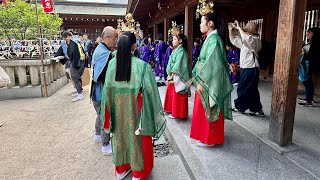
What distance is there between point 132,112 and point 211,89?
1.07 m

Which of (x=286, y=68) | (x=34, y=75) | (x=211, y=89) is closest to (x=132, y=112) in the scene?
(x=211, y=89)

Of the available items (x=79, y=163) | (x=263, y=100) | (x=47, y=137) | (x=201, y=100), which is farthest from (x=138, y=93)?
(x=263, y=100)

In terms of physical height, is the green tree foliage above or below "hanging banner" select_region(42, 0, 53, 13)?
below

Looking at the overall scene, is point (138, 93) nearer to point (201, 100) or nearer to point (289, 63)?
point (201, 100)

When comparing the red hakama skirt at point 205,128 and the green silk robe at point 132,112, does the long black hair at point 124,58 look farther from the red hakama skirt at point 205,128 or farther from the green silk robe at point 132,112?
the red hakama skirt at point 205,128

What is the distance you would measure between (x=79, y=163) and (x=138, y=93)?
154 centimetres

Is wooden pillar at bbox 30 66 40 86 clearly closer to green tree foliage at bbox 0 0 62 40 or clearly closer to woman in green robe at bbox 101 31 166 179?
green tree foliage at bbox 0 0 62 40

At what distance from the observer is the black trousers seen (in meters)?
4.24

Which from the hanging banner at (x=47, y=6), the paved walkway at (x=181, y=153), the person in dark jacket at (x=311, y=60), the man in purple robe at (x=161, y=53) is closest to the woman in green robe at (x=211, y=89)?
the paved walkway at (x=181, y=153)

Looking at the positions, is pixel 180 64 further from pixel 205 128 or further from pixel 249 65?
pixel 205 128

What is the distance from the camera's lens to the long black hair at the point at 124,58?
231cm

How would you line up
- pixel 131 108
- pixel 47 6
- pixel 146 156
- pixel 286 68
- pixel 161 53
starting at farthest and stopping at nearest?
pixel 47 6 < pixel 161 53 < pixel 286 68 < pixel 146 156 < pixel 131 108

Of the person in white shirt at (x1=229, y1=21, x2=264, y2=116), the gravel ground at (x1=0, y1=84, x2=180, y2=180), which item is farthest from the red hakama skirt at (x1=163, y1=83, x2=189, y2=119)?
the person in white shirt at (x1=229, y1=21, x2=264, y2=116)

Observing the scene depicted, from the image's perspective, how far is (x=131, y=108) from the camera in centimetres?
242
